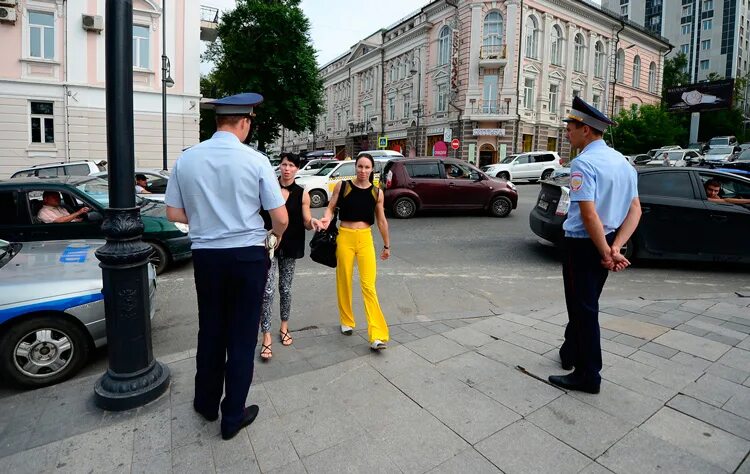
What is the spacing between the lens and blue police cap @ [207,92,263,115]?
274 centimetres

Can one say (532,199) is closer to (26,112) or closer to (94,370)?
(94,370)

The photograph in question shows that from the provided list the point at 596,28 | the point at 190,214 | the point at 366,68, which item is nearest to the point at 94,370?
the point at 190,214

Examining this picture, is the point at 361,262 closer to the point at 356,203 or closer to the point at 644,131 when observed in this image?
the point at 356,203

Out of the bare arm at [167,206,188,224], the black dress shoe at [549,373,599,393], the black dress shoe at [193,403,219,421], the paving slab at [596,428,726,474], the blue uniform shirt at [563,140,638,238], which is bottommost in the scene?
the black dress shoe at [193,403,219,421]

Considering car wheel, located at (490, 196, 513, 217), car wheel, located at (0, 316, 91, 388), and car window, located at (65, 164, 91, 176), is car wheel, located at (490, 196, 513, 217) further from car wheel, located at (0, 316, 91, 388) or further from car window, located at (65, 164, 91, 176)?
car window, located at (65, 164, 91, 176)

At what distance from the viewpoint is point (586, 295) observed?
321cm

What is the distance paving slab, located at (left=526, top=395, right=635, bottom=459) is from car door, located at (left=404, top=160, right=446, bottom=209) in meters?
10.0

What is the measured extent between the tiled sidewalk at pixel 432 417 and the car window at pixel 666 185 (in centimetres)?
364

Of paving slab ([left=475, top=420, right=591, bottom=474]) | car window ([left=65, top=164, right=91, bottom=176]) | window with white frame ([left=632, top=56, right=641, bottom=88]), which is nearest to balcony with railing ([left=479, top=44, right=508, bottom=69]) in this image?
window with white frame ([left=632, top=56, right=641, bottom=88])

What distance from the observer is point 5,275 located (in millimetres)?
3771

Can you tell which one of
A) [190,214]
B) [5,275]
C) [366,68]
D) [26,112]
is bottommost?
[5,275]

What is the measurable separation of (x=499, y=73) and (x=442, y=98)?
16.6 ft

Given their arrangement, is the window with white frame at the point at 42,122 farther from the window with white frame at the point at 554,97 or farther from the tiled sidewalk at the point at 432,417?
the window with white frame at the point at 554,97

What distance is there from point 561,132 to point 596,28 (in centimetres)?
986
